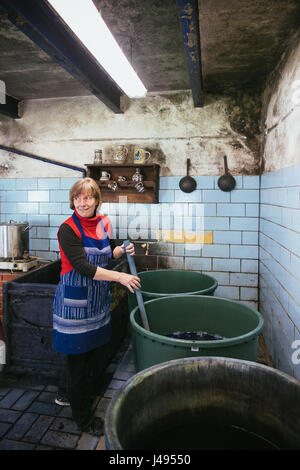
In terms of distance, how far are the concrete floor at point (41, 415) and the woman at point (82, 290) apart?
12cm

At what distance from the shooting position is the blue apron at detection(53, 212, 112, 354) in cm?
199

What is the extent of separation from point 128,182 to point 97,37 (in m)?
1.96

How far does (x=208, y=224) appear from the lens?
11.8ft

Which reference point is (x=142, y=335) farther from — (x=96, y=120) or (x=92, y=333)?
(x=96, y=120)

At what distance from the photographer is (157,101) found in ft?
11.9

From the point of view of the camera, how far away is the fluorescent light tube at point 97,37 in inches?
56.0

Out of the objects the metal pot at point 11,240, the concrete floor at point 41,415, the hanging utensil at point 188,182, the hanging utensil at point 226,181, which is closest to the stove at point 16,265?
the metal pot at point 11,240

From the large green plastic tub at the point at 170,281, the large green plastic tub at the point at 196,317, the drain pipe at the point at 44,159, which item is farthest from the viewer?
the drain pipe at the point at 44,159

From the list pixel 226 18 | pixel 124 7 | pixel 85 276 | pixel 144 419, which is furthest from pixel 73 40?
pixel 144 419

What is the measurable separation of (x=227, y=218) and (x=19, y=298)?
237 cm

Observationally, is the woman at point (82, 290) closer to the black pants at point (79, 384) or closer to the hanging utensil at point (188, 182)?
the black pants at point (79, 384)

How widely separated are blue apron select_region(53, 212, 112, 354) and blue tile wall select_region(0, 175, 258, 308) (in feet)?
5.65

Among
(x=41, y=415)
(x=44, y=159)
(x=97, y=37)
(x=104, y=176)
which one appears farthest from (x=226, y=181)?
(x=41, y=415)

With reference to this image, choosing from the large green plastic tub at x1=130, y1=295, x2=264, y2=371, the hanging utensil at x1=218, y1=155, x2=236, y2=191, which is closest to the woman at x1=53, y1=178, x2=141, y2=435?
the large green plastic tub at x1=130, y1=295, x2=264, y2=371
